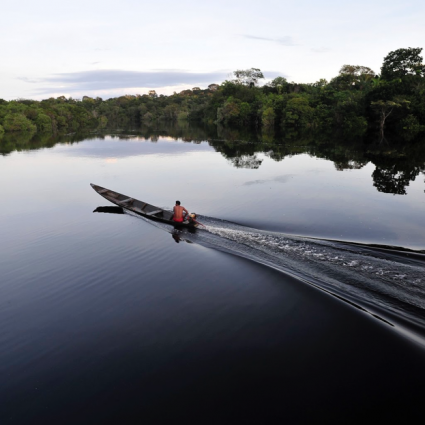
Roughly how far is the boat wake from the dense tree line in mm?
47807

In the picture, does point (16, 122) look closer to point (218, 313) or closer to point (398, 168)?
point (398, 168)

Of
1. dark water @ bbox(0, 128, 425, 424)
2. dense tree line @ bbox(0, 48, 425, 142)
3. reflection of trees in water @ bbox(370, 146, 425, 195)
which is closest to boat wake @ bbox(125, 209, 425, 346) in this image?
dark water @ bbox(0, 128, 425, 424)

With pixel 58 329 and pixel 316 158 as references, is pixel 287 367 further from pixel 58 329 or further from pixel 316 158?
pixel 316 158

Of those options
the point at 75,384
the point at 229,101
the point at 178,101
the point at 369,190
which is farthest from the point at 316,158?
the point at 178,101

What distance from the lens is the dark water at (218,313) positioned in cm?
744

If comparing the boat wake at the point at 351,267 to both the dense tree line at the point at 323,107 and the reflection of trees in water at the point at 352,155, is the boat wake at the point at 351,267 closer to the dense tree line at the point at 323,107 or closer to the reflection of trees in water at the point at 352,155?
the reflection of trees in water at the point at 352,155

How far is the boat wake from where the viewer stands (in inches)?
391

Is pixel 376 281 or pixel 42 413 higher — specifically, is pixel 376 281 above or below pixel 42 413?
above

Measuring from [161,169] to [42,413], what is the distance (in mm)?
31055

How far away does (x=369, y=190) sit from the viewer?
24812 mm

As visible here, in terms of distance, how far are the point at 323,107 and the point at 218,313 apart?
78.6 metres

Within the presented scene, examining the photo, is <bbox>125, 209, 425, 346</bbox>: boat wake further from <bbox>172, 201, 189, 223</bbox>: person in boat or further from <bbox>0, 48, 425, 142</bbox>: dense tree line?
<bbox>0, 48, 425, 142</bbox>: dense tree line

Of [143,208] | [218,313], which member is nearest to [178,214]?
[143,208]

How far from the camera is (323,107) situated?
78.8m
